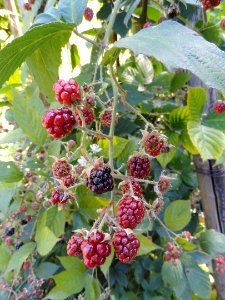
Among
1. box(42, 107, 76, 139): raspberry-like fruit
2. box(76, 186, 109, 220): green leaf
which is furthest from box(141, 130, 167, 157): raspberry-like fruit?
box(76, 186, 109, 220): green leaf

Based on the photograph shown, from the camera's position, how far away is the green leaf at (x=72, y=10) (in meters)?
0.57

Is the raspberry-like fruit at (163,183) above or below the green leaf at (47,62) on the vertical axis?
below

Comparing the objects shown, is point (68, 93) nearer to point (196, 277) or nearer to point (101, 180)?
point (101, 180)

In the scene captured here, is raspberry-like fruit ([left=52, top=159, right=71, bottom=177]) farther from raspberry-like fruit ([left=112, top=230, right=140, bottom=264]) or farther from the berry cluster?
the berry cluster

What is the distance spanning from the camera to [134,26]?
1044 mm

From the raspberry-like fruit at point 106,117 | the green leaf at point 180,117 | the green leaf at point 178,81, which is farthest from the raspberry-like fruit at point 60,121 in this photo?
the green leaf at point 178,81

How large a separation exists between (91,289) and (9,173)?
1.09ft

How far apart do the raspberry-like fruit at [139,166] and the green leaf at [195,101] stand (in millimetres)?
301

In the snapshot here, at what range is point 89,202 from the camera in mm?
769

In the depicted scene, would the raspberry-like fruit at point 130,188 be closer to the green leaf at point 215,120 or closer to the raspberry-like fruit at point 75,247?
the raspberry-like fruit at point 75,247

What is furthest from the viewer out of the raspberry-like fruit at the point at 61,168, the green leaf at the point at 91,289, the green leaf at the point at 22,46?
the green leaf at the point at 91,289

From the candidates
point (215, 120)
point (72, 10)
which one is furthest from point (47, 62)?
point (215, 120)

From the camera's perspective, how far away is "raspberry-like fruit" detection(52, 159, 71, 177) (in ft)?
1.77

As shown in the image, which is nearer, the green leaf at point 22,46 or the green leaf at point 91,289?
the green leaf at point 22,46
